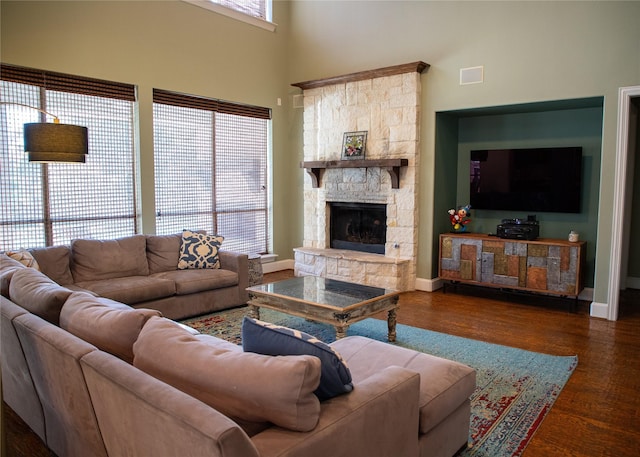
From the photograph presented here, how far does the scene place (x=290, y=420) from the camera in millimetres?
1452

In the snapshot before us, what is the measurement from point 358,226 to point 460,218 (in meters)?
1.40

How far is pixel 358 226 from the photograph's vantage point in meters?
6.63

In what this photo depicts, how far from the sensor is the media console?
502 cm

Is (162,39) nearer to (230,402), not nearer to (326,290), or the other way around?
(326,290)

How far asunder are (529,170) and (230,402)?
5.11 m

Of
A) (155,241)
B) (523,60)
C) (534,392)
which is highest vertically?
(523,60)

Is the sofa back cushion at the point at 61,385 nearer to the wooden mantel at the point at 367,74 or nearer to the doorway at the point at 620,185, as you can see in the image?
the doorway at the point at 620,185

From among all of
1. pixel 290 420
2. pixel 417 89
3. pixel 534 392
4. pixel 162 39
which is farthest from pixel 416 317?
pixel 162 39

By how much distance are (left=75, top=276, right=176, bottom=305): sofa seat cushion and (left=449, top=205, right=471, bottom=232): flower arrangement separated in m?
3.48

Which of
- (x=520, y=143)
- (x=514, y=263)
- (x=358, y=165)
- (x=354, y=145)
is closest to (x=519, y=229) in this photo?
(x=514, y=263)

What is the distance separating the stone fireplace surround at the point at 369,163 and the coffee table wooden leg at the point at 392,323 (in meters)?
1.80

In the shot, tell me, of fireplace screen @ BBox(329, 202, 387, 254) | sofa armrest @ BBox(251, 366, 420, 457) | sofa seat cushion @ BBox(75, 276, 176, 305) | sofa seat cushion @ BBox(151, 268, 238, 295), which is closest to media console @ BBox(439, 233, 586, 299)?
fireplace screen @ BBox(329, 202, 387, 254)

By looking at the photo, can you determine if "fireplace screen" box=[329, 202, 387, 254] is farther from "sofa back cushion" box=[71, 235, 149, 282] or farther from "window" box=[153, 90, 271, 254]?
"sofa back cushion" box=[71, 235, 149, 282]

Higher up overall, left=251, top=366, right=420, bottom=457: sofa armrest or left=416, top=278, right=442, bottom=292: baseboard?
left=251, top=366, right=420, bottom=457: sofa armrest
